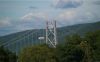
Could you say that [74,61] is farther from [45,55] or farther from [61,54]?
[45,55]

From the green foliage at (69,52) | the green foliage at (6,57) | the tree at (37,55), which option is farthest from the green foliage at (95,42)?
the tree at (37,55)

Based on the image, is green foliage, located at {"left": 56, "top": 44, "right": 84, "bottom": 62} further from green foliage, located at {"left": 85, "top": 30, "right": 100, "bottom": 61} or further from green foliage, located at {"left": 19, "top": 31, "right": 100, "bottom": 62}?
green foliage, located at {"left": 85, "top": 30, "right": 100, "bottom": 61}

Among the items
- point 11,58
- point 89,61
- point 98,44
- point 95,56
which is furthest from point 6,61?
point 98,44

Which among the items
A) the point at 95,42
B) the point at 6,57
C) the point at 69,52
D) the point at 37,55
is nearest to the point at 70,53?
the point at 69,52

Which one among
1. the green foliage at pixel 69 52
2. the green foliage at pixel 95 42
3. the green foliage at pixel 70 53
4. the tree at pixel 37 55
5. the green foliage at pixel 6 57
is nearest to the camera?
the tree at pixel 37 55

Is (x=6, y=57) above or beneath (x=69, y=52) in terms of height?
above

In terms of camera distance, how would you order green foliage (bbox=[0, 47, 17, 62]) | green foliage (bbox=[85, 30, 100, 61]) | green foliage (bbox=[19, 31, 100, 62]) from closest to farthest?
green foliage (bbox=[19, 31, 100, 62]) → green foliage (bbox=[0, 47, 17, 62]) → green foliage (bbox=[85, 30, 100, 61])

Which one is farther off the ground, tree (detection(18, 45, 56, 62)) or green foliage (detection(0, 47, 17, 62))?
tree (detection(18, 45, 56, 62))

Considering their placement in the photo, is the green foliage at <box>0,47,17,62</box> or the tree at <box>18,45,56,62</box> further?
the green foliage at <box>0,47,17,62</box>

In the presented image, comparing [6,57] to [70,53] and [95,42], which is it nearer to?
[70,53]

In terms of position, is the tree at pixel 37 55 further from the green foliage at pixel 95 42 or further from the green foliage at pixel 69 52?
the green foliage at pixel 95 42

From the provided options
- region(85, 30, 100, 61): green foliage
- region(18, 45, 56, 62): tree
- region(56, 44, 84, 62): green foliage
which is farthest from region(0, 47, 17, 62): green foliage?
region(85, 30, 100, 61): green foliage

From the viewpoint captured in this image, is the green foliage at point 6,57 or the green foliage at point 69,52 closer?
the green foliage at point 69,52
